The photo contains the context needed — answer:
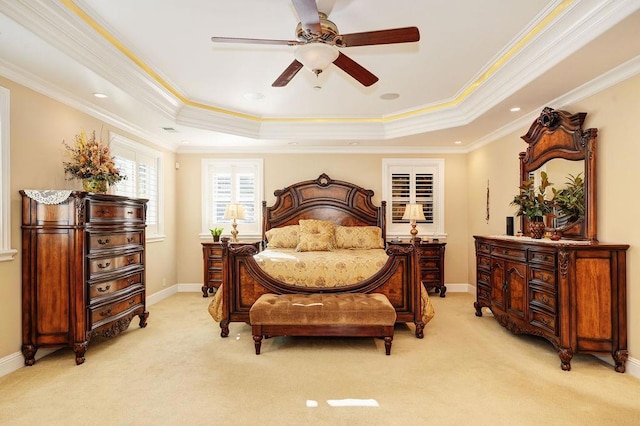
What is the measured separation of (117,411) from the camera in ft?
8.15

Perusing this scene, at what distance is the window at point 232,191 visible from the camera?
255 inches

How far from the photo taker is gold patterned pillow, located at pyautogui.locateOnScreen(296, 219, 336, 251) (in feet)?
17.1

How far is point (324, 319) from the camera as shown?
3453 mm

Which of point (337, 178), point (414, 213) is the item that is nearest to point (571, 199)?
point (414, 213)

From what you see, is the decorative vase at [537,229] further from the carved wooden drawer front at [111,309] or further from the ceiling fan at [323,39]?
the carved wooden drawer front at [111,309]

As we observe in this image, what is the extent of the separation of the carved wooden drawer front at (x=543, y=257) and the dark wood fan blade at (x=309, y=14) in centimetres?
281

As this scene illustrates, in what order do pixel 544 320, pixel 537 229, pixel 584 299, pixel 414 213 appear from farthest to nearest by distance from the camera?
pixel 414 213
pixel 537 229
pixel 544 320
pixel 584 299

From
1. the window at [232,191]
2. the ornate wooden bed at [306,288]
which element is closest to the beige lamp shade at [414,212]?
the ornate wooden bed at [306,288]

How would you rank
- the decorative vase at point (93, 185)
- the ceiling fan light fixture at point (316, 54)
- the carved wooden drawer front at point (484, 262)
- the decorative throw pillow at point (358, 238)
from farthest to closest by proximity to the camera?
the decorative throw pillow at point (358, 238), the carved wooden drawer front at point (484, 262), the decorative vase at point (93, 185), the ceiling fan light fixture at point (316, 54)

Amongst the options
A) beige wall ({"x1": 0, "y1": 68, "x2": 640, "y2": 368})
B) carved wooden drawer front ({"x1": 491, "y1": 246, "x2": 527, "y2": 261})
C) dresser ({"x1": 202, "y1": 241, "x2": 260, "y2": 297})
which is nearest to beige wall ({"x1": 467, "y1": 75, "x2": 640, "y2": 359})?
beige wall ({"x1": 0, "y1": 68, "x2": 640, "y2": 368})

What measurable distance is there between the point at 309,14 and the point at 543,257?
2.99 meters

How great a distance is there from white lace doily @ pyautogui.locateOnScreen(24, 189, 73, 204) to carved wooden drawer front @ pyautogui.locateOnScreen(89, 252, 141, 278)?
0.62 metres

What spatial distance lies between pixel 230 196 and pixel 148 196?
1.40m

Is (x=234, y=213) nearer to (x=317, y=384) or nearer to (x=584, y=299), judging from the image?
(x=317, y=384)
